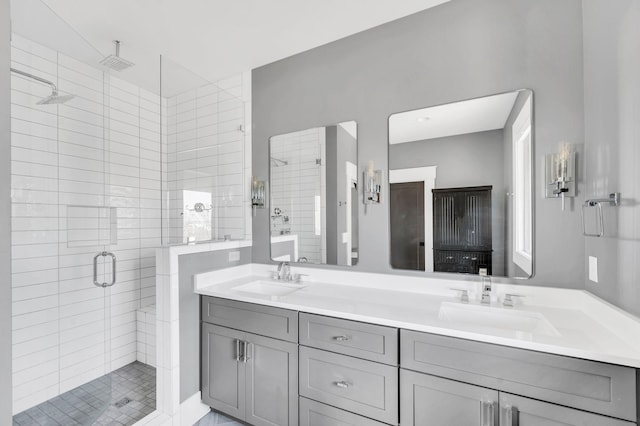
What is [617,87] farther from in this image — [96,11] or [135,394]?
[135,394]

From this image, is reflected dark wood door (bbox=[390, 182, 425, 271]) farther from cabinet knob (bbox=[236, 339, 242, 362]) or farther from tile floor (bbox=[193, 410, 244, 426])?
tile floor (bbox=[193, 410, 244, 426])

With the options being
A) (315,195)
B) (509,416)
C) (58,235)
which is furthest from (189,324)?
(509,416)

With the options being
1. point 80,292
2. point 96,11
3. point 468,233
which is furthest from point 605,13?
point 80,292

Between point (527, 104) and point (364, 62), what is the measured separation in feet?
3.48

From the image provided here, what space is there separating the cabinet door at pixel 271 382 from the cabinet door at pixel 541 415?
39.5 inches

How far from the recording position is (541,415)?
112 centimetres

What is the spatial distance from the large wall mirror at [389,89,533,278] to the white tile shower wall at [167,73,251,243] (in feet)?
4.37

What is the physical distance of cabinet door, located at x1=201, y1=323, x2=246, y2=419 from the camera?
185cm

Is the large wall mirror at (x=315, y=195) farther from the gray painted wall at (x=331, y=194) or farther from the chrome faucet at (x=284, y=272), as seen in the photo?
the chrome faucet at (x=284, y=272)

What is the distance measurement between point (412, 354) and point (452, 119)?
1.36 m

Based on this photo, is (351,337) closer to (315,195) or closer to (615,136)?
(315,195)

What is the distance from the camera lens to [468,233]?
5.74 ft

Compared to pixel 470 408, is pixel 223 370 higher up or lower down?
lower down

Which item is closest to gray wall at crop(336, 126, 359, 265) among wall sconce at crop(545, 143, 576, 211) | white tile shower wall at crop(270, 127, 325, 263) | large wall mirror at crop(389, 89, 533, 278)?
white tile shower wall at crop(270, 127, 325, 263)
